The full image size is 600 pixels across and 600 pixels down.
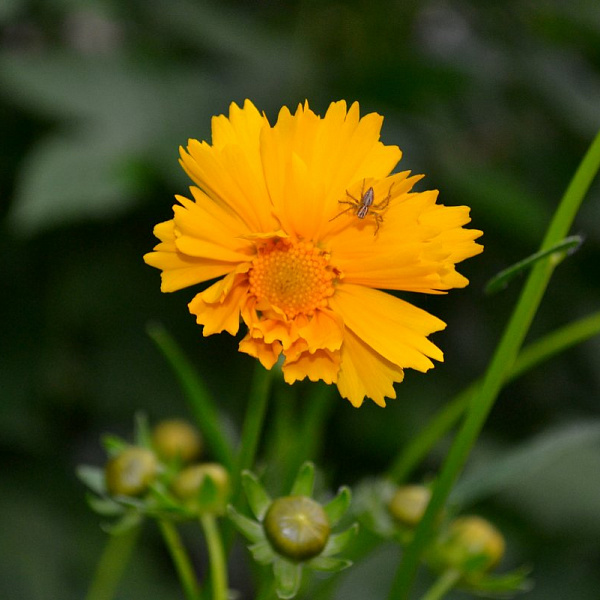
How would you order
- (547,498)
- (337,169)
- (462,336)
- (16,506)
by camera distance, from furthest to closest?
(462,336) → (16,506) → (547,498) → (337,169)

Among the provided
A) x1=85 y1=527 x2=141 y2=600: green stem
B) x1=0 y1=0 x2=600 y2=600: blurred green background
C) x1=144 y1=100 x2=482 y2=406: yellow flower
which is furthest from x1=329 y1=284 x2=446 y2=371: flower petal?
x1=0 y1=0 x2=600 y2=600: blurred green background

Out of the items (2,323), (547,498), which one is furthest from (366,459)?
(2,323)

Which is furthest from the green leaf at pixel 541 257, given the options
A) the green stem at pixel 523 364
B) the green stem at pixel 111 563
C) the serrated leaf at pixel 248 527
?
the green stem at pixel 111 563

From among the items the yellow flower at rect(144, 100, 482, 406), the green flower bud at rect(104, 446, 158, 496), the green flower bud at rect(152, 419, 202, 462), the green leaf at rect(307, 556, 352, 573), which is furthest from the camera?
the green flower bud at rect(152, 419, 202, 462)

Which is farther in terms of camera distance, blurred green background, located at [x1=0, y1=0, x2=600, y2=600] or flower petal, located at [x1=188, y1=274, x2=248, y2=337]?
blurred green background, located at [x1=0, y1=0, x2=600, y2=600]

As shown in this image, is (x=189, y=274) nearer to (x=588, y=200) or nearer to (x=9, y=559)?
(x=9, y=559)

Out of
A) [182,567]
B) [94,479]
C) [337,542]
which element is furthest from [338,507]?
[94,479]

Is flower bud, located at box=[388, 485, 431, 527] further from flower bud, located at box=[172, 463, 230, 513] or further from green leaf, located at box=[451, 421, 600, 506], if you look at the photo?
flower bud, located at box=[172, 463, 230, 513]
